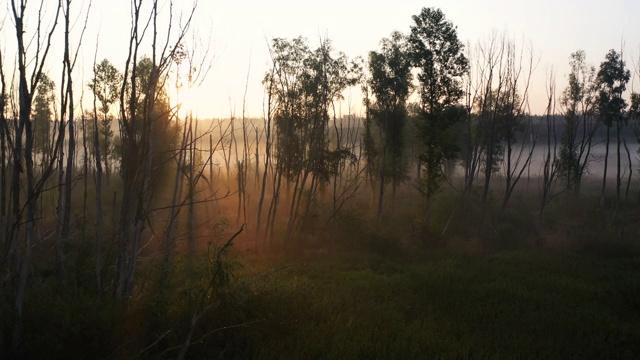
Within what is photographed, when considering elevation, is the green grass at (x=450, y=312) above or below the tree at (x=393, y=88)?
below

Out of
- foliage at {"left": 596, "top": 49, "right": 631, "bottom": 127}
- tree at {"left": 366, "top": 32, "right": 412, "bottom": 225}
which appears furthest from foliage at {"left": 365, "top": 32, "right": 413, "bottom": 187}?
Answer: foliage at {"left": 596, "top": 49, "right": 631, "bottom": 127}

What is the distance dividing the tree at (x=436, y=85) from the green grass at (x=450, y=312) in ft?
24.9

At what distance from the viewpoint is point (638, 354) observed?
888cm

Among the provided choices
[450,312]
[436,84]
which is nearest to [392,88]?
[436,84]

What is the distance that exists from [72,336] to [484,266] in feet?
43.2

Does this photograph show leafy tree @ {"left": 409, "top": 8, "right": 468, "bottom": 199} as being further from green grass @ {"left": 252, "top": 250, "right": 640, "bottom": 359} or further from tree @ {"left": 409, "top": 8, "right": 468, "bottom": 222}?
green grass @ {"left": 252, "top": 250, "right": 640, "bottom": 359}

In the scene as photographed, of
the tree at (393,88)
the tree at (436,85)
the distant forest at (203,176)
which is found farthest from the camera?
the tree at (393,88)

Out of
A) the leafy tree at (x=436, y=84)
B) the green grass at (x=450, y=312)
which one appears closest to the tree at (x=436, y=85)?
the leafy tree at (x=436, y=84)

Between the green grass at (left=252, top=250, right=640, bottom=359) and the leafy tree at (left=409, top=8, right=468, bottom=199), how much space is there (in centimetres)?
765

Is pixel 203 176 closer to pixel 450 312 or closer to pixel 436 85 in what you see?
pixel 450 312

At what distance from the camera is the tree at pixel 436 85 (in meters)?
22.7

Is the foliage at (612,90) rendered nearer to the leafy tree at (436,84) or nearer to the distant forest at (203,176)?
the distant forest at (203,176)

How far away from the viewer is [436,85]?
23.2 meters

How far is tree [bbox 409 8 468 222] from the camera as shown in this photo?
22719 millimetres
